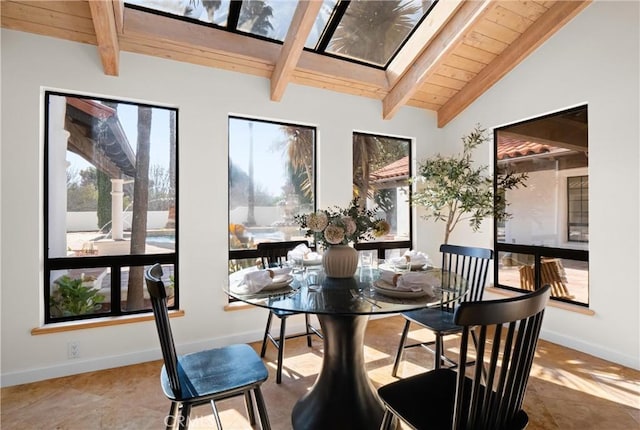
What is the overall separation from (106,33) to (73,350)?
2401mm

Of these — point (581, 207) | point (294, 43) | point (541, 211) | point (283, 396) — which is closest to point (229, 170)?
point (294, 43)

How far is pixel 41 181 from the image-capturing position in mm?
2578

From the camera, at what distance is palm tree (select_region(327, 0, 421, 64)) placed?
10.1ft

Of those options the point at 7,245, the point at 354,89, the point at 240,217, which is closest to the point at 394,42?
the point at 354,89

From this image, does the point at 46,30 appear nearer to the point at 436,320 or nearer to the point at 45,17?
the point at 45,17

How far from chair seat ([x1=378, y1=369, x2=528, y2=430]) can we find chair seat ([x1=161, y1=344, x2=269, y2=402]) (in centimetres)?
59

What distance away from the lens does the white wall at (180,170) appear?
2.49m

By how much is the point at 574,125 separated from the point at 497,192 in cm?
92

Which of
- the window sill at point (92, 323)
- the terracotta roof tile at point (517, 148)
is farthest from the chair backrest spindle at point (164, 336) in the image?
the terracotta roof tile at point (517, 148)

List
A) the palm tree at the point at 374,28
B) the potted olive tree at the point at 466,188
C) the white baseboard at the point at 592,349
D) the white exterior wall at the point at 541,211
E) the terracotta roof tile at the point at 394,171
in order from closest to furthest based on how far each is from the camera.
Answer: the white baseboard at the point at 592,349
the palm tree at the point at 374,28
the white exterior wall at the point at 541,211
the potted olive tree at the point at 466,188
the terracotta roof tile at the point at 394,171

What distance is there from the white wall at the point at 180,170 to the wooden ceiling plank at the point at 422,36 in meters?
0.45

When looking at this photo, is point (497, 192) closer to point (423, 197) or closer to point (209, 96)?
point (423, 197)

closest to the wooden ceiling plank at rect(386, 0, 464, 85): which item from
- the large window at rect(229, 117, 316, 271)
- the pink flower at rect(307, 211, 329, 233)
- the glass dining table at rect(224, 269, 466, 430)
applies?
the large window at rect(229, 117, 316, 271)

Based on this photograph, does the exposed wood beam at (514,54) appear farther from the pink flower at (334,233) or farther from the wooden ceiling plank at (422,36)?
the pink flower at (334,233)
